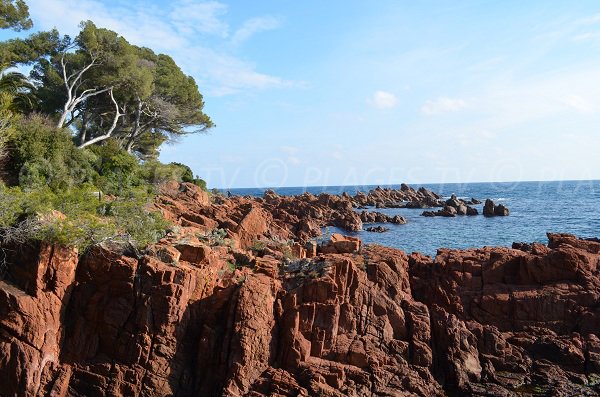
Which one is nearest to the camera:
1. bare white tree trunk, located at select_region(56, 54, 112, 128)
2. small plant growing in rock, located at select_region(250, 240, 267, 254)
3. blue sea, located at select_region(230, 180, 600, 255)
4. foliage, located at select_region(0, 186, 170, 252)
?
foliage, located at select_region(0, 186, 170, 252)

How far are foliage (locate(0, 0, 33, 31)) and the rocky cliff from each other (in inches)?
701

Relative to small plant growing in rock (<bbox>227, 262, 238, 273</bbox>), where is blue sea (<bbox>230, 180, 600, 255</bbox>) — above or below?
below

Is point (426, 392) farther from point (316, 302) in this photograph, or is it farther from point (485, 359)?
Result: point (316, 302)

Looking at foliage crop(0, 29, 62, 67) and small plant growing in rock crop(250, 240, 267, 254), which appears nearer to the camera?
small plant growing in rock crop(250, 240, 267, 254)

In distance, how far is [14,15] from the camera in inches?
1037

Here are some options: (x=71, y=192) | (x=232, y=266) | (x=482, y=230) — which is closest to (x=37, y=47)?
(x=71, y=192)

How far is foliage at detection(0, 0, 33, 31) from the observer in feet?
84.7

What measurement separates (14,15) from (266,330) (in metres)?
23.3

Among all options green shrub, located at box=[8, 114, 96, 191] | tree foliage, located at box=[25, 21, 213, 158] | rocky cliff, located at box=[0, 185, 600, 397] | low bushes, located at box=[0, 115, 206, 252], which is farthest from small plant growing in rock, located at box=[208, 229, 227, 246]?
tree foliage, located at box=[25, 21, 213, 158]

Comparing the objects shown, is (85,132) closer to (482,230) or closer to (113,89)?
(113,89)

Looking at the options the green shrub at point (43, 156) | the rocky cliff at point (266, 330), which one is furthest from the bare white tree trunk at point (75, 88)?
the rocky cliff at point (266, 330)

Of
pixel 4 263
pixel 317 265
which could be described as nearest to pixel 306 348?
pixel 317 265

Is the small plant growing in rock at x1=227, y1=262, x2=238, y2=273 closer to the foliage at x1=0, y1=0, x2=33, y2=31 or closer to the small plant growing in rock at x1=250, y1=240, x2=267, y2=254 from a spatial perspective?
the small plant growing in rock at x1=250, y1=240, x2=267, y2=254

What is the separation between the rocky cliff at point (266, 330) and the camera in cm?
1288
